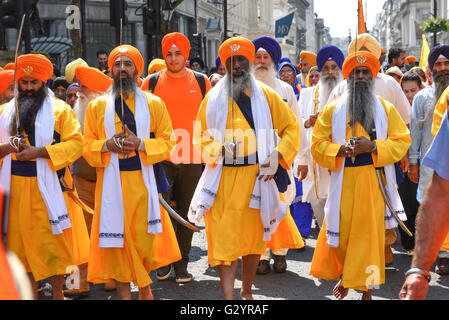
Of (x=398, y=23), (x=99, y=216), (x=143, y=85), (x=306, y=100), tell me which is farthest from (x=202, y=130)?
(x=398, y=23)

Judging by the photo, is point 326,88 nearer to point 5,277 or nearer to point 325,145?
point 325,145

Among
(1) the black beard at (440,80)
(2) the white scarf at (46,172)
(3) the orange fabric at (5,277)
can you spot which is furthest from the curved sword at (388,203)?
(3) the orange fabric at (5,277)

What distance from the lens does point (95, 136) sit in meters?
5.36

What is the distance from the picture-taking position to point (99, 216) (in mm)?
5195

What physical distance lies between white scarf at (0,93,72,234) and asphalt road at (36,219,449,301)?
46.6 inches

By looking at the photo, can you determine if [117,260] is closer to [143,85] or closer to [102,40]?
[143,85]

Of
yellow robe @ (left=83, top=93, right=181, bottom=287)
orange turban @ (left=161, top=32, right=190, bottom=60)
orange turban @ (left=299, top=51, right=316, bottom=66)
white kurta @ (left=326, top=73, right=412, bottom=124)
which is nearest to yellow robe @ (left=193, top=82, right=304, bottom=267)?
yellow robe @ (left=83, top=93, right=181, bottom=287)

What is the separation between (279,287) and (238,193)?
4.60ft

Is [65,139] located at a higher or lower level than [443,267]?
higher

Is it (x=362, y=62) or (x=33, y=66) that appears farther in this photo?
(x=362, y=62)

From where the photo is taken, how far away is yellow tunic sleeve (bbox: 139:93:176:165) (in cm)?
524

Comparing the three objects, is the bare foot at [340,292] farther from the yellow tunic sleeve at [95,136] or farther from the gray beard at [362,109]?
the yellow tunic sleeve at [95,136]

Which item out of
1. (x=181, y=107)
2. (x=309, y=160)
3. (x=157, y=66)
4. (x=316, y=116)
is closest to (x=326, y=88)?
(x=316, y=116)

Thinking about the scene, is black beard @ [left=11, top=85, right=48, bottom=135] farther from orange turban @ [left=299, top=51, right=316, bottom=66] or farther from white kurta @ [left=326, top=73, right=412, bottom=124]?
orange turban @ [left=299, top=51, right=316, bottom=66]
